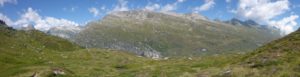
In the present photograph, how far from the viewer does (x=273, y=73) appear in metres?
56.5

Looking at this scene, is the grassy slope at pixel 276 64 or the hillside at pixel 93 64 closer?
the grassy slope at pixel 276 64

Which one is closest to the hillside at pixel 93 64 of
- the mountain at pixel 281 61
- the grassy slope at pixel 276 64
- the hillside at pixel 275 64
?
the hillside at pixel 275 64

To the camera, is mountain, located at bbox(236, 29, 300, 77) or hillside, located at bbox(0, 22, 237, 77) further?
hillside, located at bbox(0, 22, 237, 77)

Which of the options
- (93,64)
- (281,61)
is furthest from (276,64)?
(93,64)

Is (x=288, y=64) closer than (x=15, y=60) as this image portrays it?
Yes

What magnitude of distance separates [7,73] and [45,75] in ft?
41.3

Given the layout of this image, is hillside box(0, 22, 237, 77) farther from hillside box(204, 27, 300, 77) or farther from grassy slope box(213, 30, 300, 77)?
grassy slope box(213, 30, 300, 77)

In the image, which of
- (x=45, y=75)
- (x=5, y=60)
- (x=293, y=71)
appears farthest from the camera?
(x=5, y=60)

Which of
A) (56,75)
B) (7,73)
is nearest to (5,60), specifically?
(7,73)

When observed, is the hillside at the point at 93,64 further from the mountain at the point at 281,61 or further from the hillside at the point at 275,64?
the mountain at the point at 281,61

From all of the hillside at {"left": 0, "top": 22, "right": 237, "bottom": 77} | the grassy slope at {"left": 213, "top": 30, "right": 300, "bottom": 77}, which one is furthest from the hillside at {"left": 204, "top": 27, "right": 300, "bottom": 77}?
the hillside at {"left": 0, "top": 22, "right": 237, "bottom": 77}

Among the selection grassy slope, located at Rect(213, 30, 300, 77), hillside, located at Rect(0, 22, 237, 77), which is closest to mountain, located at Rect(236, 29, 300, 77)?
grassy slope, located at Rect(213, 30, 300, 77)

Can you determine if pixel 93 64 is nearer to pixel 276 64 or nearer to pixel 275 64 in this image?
pixel 275 64

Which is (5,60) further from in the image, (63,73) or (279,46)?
(279,46)
